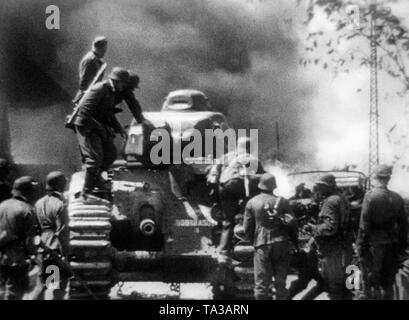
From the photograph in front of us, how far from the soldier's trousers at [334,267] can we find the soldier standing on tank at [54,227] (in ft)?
10.9

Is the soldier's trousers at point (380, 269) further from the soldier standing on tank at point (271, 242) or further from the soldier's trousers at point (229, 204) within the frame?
the soldier's trousers at point (229, 204)

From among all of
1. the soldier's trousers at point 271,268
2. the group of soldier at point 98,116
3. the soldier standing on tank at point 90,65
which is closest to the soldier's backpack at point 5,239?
the group of soldier at point 98,116

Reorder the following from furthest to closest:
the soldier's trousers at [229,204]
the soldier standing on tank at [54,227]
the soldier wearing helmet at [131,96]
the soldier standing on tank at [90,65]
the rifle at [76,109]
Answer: the soldier standing on tank at [90,65]
the soldier wearing helmet at [131,96]
the rifle at [76,109]
the soldier's trousers at [229,204]
the soldier standing on tank at [54,227]

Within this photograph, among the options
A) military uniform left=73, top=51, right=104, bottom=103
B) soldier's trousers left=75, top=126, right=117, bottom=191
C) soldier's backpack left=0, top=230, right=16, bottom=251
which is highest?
military uniform left=73, top=51, right=104, bottom=103

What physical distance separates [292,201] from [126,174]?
9.13ft

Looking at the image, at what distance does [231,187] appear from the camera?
979 cm

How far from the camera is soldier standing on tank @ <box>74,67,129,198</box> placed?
9.98 metres

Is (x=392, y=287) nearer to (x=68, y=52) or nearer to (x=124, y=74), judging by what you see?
(x=124, y=74)

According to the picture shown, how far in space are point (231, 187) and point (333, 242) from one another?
1604 millimetres

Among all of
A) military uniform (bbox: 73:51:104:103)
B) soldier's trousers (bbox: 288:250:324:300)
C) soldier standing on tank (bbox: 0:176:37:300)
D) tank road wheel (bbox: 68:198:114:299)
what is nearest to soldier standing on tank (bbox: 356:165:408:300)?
soldier's trousers (bbox: 288:250:324:300)

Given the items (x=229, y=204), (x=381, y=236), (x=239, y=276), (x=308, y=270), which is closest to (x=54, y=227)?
(x=229, y=204)

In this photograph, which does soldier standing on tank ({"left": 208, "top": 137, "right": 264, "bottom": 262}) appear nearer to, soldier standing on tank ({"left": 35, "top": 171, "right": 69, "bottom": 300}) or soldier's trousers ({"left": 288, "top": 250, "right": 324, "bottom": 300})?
soldier's trousers ({"left": 288, "top": 250, "right": 324, "bottom": 300})

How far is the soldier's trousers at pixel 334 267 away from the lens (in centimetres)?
908

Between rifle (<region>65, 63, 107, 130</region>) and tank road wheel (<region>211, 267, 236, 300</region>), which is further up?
rifle (<region>65, 63, 107, 130</region>)
